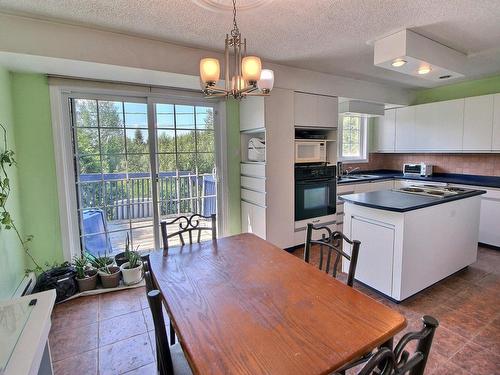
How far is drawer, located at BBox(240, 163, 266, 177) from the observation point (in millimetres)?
3295

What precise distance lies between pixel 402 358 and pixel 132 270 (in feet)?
8.69

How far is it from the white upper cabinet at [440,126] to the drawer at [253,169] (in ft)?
9.33

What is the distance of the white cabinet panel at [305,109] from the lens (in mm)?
3399

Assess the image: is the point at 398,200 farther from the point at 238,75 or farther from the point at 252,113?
the point at 252,113

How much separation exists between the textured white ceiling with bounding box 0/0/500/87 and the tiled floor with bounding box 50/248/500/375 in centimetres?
233

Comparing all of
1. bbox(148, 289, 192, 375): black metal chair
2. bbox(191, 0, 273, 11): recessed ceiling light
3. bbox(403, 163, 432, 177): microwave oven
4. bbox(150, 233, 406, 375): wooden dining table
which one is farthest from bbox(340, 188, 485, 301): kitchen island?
bbox(148, 289, 192, 375): black metal chair

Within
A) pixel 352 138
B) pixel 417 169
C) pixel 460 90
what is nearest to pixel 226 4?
pixel 352 138

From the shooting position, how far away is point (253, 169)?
3475 millimetres

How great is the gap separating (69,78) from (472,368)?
3942 mm

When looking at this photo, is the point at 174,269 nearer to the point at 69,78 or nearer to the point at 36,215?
the point at 36,215

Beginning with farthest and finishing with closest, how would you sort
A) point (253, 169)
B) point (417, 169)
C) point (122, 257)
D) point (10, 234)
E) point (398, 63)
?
point (417, 169), point (253, 169), point (122, 257), point (398, 63), point (10, 234)

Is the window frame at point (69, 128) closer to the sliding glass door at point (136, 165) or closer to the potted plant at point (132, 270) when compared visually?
the sliding glass door at point (136, 165)

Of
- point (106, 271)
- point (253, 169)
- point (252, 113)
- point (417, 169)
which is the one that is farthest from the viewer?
point (417, 169)

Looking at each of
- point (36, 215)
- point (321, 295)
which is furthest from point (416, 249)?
point (36, 215)
